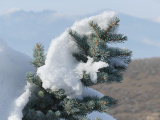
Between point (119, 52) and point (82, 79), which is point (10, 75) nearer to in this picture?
point (82, 79)

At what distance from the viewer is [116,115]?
14070 millimetres

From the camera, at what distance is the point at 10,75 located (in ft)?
8.31

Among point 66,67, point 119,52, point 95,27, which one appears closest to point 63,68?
point 66,67

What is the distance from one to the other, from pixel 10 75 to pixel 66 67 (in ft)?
1.86

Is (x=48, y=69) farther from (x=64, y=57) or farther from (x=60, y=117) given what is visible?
(x=60, y=117)

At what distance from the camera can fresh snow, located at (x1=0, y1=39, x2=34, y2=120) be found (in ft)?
7.77

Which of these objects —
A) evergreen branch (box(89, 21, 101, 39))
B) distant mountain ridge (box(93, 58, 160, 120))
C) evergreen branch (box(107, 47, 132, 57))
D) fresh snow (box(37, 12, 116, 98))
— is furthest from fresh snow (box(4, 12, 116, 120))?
distant mountain ridge (box(93, 58, 160, 120))

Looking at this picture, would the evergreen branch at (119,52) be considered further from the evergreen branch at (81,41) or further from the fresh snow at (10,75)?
the fresh snow at (10,75)

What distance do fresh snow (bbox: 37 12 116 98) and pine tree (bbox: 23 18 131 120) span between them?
5 centimetres

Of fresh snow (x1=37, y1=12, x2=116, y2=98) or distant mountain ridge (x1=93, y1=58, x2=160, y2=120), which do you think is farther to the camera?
distant mountain ridge (x1=93, y1=58, x2=160, y2=120)

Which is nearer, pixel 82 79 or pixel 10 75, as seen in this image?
pixel 82 79

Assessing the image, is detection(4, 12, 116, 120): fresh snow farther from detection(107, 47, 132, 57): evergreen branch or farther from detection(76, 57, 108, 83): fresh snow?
detection(107, 47, 132, 57): evergreen branch

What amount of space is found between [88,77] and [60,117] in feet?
1.64

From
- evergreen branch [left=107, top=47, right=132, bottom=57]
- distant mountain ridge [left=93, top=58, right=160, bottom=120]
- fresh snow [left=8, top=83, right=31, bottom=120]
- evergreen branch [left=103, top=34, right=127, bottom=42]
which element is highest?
distant mountain ridge [left=93, top=58, right=160, bottom=120]
